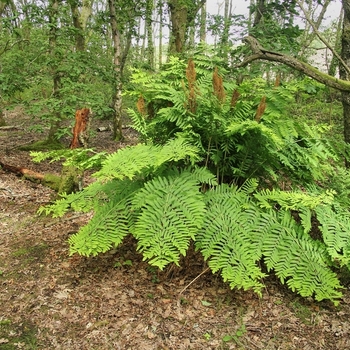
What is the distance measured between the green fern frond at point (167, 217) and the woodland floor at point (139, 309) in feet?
1.80

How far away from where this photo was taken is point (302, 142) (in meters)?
3.22

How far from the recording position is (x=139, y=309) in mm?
2646

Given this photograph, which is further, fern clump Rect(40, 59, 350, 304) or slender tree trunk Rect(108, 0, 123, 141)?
slender tree trunk Rect(108, 0, 123, 141)

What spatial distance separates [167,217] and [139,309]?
89 cm

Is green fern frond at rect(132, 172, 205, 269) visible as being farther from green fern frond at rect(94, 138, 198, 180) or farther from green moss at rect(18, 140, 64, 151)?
green moss at rect(18, 140, 64, 151)

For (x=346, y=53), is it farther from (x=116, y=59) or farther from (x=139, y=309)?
(x=116, y=59)

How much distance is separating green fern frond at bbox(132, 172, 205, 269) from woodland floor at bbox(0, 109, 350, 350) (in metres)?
0.55

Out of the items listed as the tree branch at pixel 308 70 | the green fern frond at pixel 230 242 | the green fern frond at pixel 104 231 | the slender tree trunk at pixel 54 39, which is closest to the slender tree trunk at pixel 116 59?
the slender tree trunk at pixel 54 39

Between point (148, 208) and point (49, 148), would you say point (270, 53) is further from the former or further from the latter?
point (49, 148)

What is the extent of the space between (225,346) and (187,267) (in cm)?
82

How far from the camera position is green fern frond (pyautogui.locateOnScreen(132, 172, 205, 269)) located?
2.34m

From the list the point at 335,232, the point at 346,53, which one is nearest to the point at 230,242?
the point at 335,232

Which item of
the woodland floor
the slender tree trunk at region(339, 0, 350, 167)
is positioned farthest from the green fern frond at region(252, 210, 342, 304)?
the slender tree trunk at region(339, 0, 350, 167)

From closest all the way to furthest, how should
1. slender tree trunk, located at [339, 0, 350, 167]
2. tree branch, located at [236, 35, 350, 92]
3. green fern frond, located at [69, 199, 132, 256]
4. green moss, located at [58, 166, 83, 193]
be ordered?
1. green fern frond, located at [69, 199, 132, 256]
2. tree branch, located at [236, 35, 350, 92]
3. slender tree trunk, located at [339, 0, 350, 167]
4. green moss, located at [58, 166, 83, 193]
